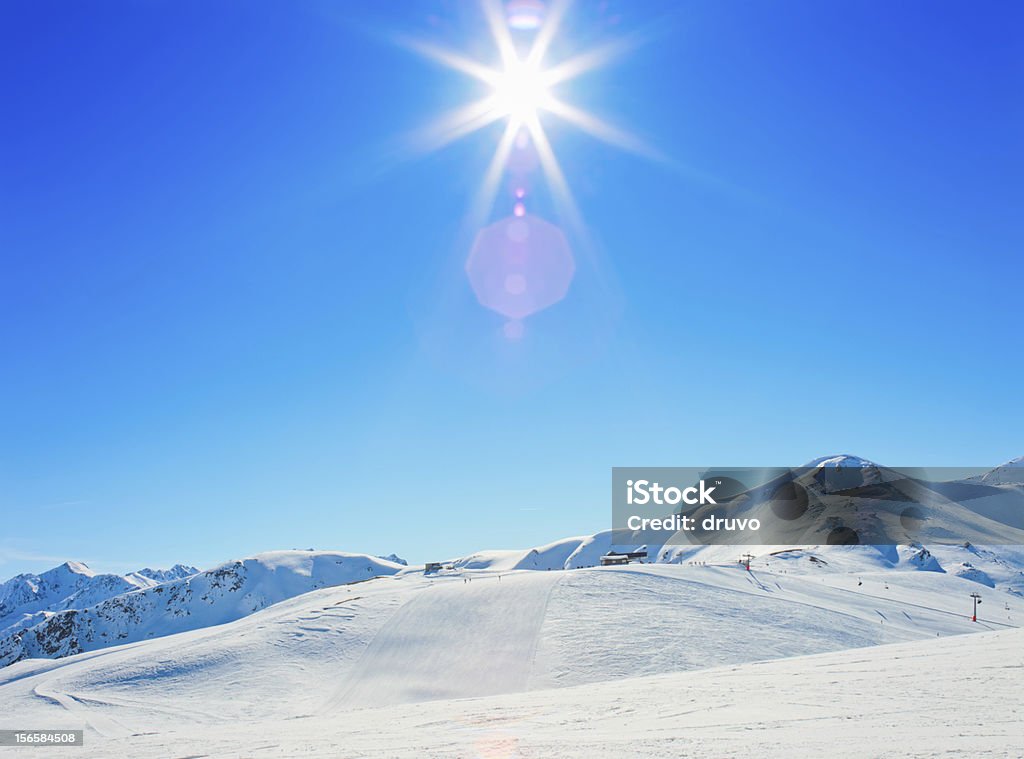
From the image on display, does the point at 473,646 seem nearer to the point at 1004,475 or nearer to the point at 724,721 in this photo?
the point at 724,721

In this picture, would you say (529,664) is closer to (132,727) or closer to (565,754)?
(132,727)

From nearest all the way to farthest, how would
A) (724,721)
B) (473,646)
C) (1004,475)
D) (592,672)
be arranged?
(724,721) → (592,672) → (473,646) → (1004,475)

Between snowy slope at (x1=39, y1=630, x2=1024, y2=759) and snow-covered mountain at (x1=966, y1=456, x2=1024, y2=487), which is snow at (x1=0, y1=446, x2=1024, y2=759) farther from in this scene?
snow-covered mountain at (x1=966, y1=456, x2=1024, y2=487)

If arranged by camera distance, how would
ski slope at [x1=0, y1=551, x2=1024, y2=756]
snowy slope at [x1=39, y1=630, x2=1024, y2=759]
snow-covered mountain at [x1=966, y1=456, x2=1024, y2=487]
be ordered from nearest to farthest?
snowy slope at [x1=39, y1=630, x2=1024, y2=759], ski slope at [x1=0, y1=551, x2=1024, y2=756], snow-covered mountain at [x1=966, y1=456, x2=1024, y2=487]

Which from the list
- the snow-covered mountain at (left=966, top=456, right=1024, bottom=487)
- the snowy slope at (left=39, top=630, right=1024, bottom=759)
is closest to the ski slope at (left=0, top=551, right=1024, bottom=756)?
the snowy slope at (left=39, top=630, right=1024, bottom=759)

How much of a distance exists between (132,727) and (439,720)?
26.2 m

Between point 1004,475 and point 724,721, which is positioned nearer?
point 724,721

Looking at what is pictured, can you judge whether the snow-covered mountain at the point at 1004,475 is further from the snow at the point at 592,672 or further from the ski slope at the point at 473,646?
the ski slope at the point at 473,646

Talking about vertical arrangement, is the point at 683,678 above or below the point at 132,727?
above

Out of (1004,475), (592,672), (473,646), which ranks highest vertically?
(1004,475)

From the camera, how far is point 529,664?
39.8m

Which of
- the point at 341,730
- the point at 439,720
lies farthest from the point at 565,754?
the point at 341,730

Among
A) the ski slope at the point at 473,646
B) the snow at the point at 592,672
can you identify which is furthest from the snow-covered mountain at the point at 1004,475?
the ski slope at the point at 473,646

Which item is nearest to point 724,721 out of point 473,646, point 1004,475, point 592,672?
point 592,672
